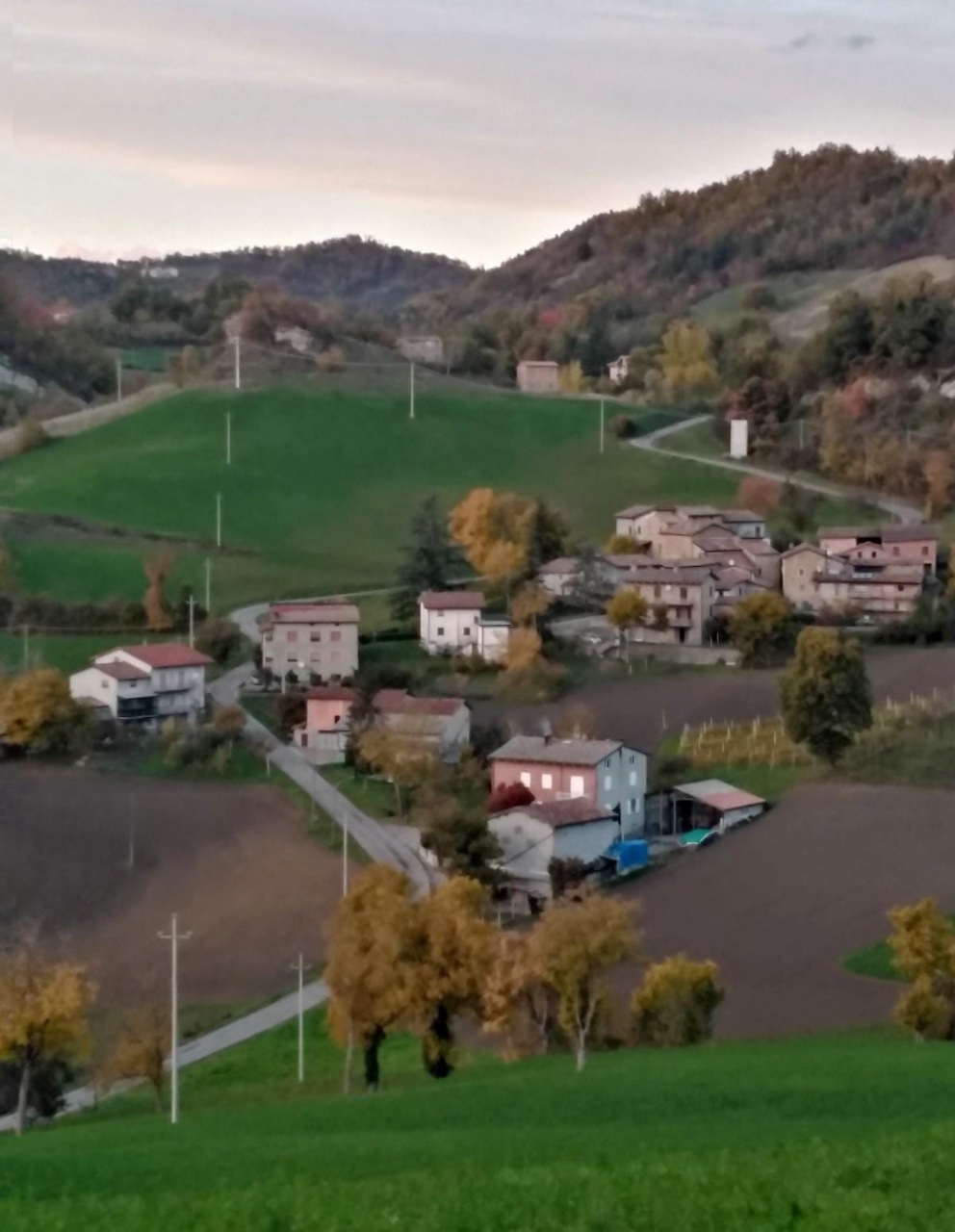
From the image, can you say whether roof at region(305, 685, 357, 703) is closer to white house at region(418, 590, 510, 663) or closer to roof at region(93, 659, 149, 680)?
roof at region(93, 659, 149, 680)

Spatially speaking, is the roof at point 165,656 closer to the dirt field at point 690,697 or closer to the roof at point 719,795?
the dirt field at point 690,697

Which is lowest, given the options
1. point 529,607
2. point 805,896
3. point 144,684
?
point 805,896

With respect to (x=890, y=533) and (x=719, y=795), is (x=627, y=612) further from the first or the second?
(x=719, y=795)

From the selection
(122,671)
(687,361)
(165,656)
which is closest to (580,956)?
(122,671)

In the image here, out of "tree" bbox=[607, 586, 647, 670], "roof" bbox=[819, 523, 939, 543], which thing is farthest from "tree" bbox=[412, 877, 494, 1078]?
"roof" bbox=[819, 523, 939, 543]

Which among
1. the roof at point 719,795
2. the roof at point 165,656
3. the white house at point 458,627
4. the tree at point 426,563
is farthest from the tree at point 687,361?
the roof at point 719,795

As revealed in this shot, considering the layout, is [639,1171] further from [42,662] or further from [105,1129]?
[42,662]

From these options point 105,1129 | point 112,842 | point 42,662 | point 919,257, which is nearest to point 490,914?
point 112,842
